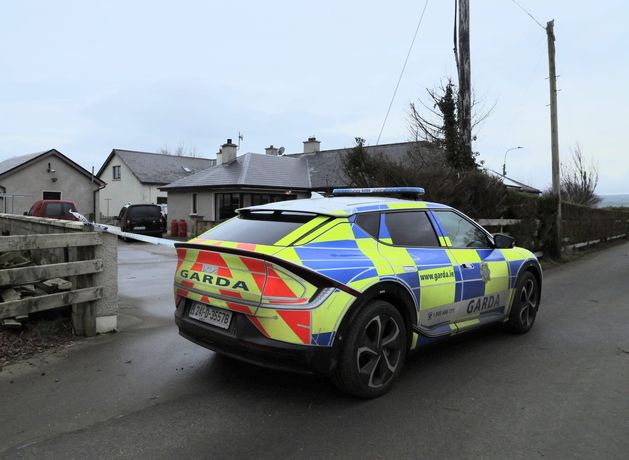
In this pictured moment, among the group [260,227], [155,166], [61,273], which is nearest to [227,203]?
[155,166]

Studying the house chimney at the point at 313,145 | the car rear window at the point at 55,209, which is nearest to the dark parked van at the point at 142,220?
the car rear window at the point at 55,209

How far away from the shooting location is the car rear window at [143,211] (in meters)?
22.8

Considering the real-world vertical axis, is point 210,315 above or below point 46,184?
below

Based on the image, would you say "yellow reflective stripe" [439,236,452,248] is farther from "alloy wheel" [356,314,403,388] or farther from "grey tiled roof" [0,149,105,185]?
"grey tiled roof" [0,149,105,185]

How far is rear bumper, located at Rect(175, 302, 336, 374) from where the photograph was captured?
3.45 meters

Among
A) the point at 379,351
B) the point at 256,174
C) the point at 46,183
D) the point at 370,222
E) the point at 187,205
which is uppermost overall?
the point at 46,183

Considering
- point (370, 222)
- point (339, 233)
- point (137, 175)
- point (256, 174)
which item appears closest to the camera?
point (339, 233)

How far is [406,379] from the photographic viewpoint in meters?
4.33

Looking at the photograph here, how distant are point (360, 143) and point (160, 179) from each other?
32.6 m

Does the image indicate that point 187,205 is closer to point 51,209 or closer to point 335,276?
point 51,209

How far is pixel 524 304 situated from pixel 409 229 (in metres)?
2.36

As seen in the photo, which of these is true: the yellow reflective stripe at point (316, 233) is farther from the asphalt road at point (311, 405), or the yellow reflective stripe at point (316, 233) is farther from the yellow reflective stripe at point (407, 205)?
the asphalt road at point (311, 405)

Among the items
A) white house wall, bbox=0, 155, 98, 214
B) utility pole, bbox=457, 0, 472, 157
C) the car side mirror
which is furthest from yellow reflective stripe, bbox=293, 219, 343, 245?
white house wall, bbox=0, 155, 98, 214

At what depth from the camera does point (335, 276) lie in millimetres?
3576
